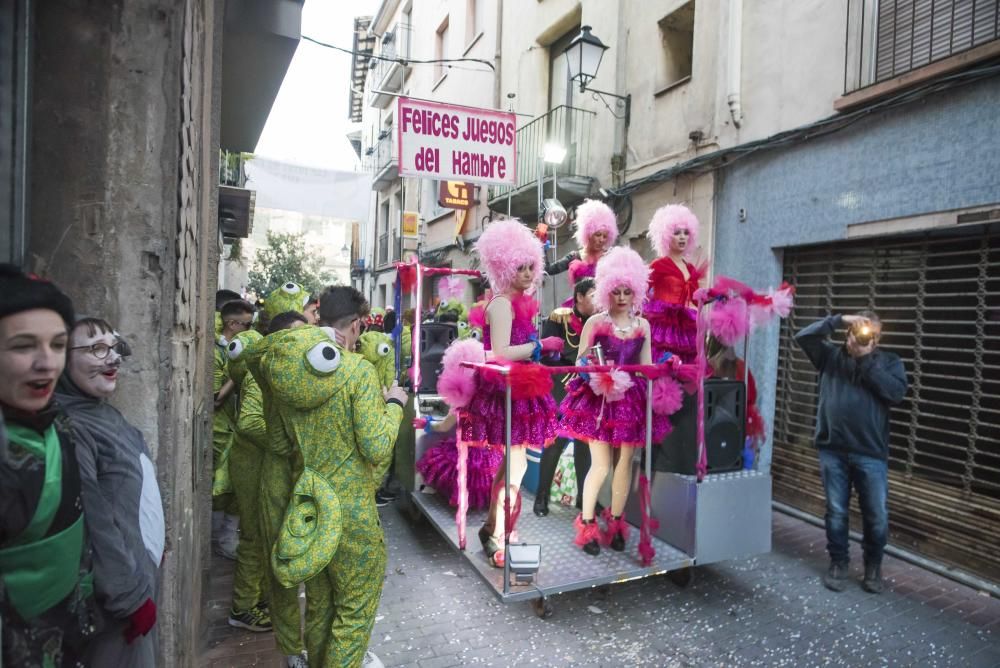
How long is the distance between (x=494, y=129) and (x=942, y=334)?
493cm

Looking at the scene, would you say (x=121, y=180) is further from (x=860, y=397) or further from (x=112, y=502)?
(x=860, y=397)

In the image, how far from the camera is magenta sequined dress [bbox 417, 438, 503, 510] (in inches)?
186

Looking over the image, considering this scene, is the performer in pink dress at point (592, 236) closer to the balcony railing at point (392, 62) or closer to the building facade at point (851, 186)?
the building facade at point (851, 186)

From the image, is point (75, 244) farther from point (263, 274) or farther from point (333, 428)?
point (263, 274)

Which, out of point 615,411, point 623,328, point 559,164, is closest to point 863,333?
point 623,328

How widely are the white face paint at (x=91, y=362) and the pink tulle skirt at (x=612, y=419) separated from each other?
291cm

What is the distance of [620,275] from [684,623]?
2.35m

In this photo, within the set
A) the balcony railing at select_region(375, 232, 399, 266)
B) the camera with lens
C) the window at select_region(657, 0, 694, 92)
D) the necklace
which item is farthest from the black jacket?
the balcony railing at select_region(375, 232, 399, 266)

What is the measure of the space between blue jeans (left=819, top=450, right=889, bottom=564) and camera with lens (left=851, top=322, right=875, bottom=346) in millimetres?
834

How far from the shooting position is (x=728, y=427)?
13.6ft

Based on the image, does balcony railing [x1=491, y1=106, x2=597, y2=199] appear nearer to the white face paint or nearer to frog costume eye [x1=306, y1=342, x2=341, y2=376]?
frog costume eye [x1=306, y1=342, x2=341, y2=376]

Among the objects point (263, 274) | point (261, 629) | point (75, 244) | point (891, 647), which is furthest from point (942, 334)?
point (263, 274)

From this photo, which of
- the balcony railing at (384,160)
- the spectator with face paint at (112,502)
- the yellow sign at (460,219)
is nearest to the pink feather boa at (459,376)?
the spectator with face paint at (112,502)

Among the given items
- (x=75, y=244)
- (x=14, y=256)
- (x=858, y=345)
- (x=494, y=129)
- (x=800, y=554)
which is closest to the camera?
(x=14, y=256)
